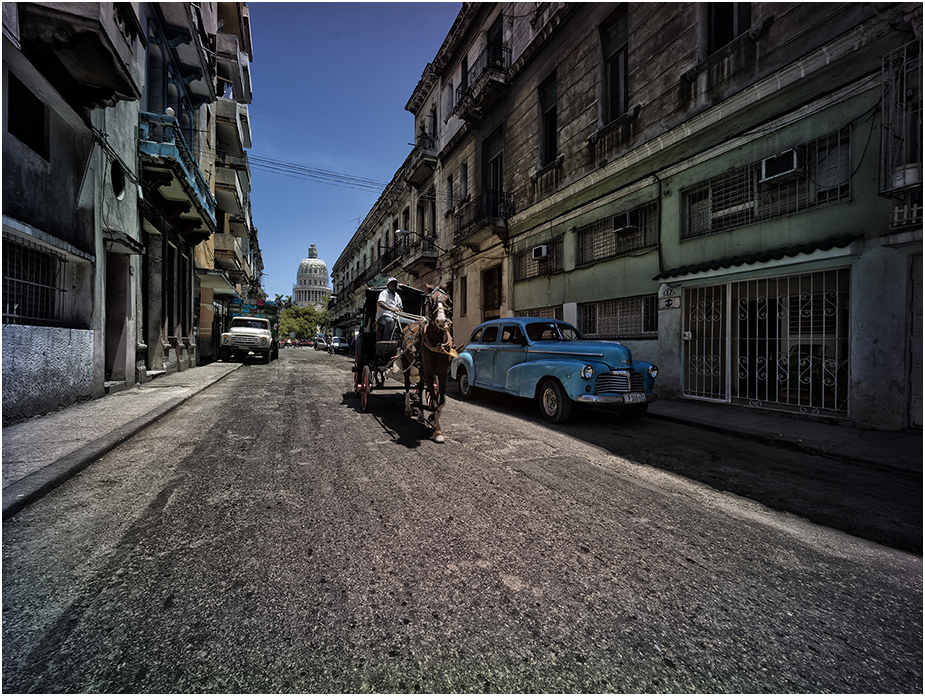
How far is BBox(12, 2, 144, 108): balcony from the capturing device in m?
5.42

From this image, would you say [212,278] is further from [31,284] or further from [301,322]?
[301,322]

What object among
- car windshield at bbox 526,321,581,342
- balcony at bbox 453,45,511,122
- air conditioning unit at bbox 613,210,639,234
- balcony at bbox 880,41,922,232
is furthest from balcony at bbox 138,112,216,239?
balcony at bbox 880,41,922,232

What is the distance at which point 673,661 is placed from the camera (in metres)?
1.67

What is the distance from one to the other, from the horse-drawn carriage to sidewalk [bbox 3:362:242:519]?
3.50m

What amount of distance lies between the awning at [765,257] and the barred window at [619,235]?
1374mm

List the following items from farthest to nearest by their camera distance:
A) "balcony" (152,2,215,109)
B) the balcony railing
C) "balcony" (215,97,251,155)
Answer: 1. "balcony" (215,97,251,155)
2. the balcony railing
3. "balcony" (152,2,215,109)

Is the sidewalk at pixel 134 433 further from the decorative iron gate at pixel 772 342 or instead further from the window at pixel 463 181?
the window at pixel 463 181

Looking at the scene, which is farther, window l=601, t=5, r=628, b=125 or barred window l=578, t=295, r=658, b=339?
window l=601, t=5, r=628, b=125

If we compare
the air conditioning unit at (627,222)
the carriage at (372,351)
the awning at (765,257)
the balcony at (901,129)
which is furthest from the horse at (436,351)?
the air conditioning unit at (627,222)

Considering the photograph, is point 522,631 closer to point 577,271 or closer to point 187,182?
point 577,271

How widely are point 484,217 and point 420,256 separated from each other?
22.5 ft

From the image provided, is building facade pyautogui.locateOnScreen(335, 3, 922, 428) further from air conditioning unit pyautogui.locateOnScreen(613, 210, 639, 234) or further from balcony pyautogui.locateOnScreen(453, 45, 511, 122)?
balcony pyautogui.locateOnScreen(453, 45, 511, 122)

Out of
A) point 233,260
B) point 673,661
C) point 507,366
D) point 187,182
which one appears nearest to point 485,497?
point 673,661

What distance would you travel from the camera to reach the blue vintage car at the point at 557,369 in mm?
6520
